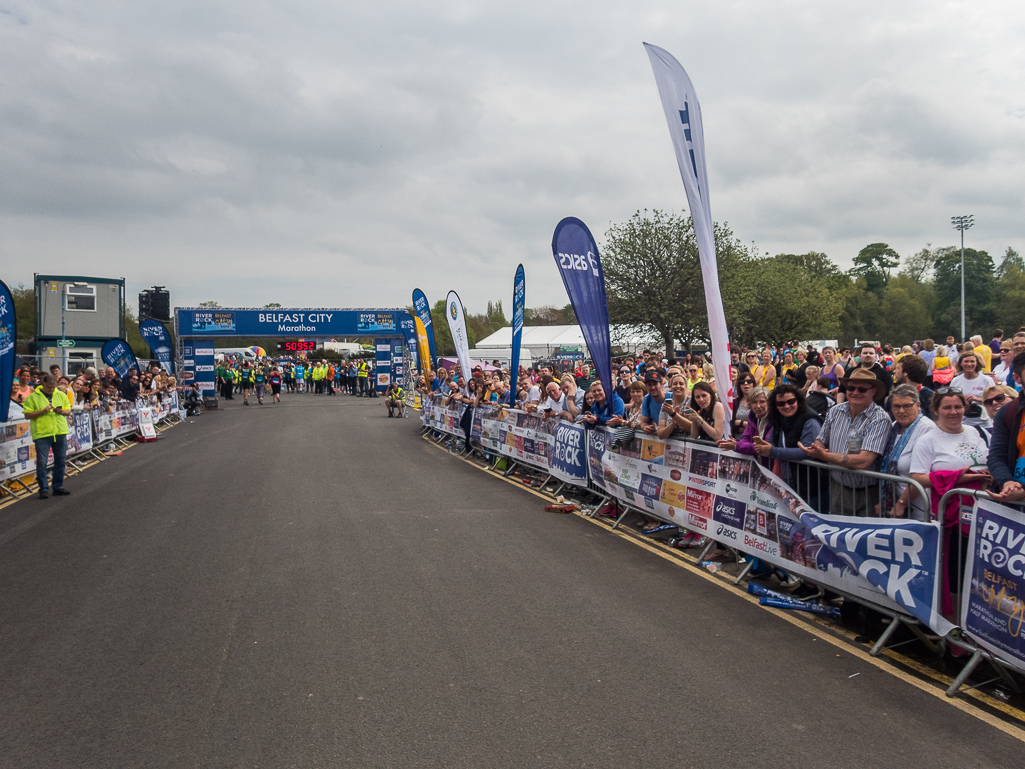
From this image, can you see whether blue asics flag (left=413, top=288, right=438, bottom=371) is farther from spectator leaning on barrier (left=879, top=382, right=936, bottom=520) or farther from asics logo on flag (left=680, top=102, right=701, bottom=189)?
spectator leaning on barrier (left=879, top=382, right=936, bottom=520)

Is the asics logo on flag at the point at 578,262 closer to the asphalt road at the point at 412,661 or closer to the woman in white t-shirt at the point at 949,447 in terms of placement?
the asphalt road at the point at 412,661

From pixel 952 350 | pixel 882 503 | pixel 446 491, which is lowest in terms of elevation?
pixel 446 491

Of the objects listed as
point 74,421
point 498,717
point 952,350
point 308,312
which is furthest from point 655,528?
point 308,312

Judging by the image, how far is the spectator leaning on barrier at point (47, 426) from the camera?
1105 cm

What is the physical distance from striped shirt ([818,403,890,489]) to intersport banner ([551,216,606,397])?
4985 millimetres

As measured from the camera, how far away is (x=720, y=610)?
568cm

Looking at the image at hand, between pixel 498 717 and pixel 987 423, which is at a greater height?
pixel 987 423

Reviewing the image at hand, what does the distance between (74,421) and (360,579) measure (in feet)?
38.1

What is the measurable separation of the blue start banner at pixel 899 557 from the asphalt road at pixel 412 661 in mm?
525

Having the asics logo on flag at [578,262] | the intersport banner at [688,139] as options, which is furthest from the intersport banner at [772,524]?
the asics logo on flag at [578,262]

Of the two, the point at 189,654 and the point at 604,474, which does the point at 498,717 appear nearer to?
the point at 189,654

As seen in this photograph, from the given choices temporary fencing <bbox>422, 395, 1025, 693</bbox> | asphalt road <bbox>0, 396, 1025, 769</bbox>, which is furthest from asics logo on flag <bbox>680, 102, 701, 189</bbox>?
asphalt road <bbox>0, 396, 1025, 769</bbox>

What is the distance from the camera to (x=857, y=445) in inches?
218

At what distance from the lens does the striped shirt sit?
539cm
